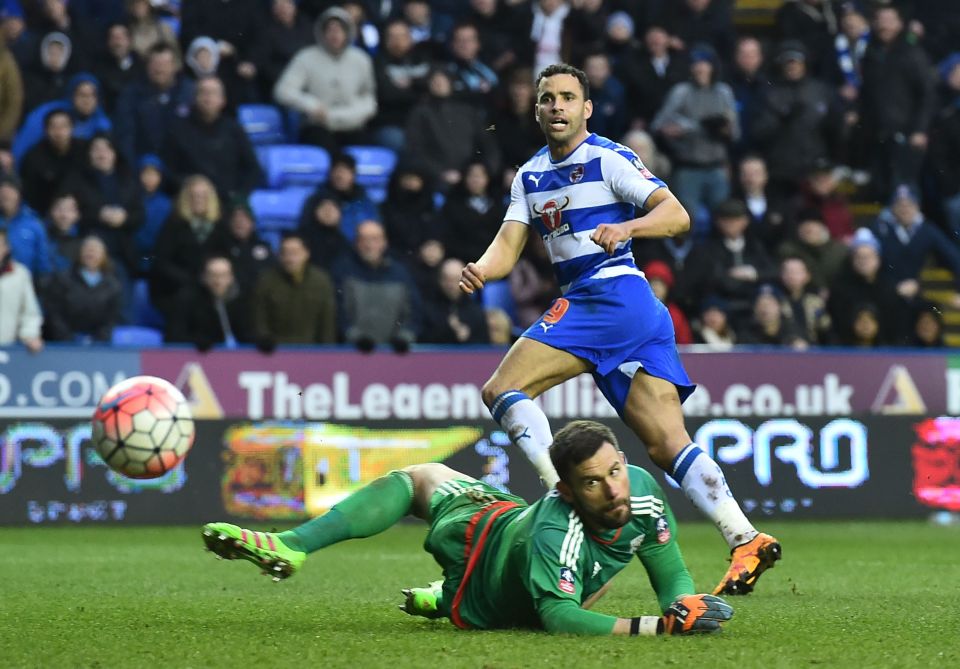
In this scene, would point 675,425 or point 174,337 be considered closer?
point 675,425

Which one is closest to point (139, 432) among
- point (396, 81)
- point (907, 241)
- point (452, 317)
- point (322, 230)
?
point (452, 317)

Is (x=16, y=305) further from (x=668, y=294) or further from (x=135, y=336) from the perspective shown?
(x=668, y=294)

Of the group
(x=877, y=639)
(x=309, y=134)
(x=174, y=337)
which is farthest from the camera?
(x=309, y=134)

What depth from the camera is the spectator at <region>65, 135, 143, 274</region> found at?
47.5 feet

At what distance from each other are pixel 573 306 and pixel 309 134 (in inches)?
382

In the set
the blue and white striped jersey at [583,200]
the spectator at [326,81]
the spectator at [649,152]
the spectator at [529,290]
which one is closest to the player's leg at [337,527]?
the blue and white striped jersey at [583,200]

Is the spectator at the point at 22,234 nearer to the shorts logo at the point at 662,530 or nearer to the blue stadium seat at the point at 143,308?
the blue stadium seat at the point at 143,308

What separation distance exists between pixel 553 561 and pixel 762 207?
11.7 meters

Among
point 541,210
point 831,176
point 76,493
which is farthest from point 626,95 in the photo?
point 541,210

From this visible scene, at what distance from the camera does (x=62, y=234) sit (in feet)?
46.5

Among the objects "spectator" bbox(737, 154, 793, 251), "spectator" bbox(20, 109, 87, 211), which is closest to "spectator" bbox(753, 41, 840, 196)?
"spectator" bbox(737, 154, 793, 251)

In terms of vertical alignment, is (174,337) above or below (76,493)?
above

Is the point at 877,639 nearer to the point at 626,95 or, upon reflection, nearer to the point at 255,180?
the point at 255,180

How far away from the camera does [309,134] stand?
1647cm
